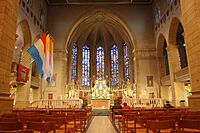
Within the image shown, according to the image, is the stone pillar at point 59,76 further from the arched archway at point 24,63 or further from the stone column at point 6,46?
the stone column at point 6,46

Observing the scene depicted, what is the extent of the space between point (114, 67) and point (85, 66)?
4850mm

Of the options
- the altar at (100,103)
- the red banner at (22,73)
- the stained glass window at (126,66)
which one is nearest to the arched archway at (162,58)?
the stained glass window at (126,66)

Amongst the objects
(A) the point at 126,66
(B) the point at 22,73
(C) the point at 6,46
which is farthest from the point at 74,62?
(C) the point at 6,46

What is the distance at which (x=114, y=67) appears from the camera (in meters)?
28.8

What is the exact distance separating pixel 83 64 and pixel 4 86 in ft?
75.6

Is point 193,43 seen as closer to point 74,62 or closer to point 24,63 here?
point 24,63

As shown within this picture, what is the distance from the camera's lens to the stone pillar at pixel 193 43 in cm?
575

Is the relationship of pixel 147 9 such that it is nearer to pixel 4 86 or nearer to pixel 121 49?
pixel 121 49

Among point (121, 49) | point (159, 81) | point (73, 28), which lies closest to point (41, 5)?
point (73, 28)

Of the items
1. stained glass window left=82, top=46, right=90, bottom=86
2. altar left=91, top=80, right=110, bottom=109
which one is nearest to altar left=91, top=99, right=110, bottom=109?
altar left=91, top=80, right=110, bottom=109

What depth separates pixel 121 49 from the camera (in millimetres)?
28266

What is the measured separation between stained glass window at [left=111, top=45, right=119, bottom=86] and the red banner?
15.7 m

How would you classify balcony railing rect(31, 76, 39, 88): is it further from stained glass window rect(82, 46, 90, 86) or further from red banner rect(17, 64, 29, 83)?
stained glass window rect(82, 46, 90, 86)

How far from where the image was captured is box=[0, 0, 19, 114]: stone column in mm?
5340
